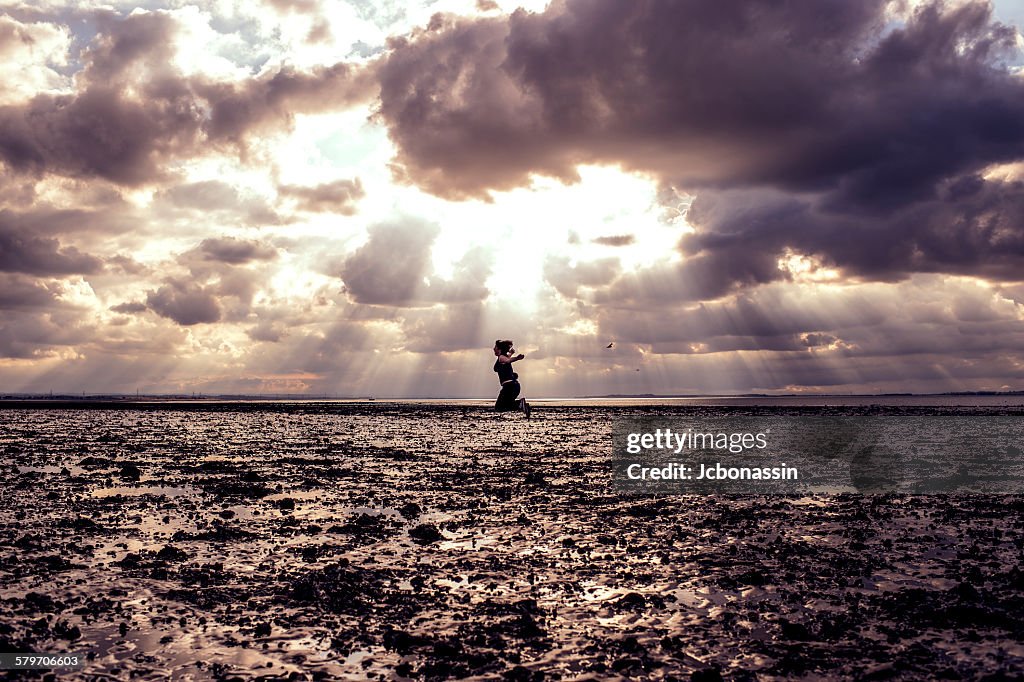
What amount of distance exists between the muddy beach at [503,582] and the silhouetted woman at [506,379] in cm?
355

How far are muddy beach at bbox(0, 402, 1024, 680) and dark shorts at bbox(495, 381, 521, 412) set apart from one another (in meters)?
3.51

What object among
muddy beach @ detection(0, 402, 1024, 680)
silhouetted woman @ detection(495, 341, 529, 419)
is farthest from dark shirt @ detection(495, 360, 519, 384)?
muddy beach @ detection(0, 402, 1024, 680)

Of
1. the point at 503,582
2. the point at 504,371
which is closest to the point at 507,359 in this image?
the point at 504,371

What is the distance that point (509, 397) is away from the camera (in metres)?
14.2

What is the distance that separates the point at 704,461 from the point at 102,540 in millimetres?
30858

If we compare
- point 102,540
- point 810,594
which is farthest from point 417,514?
point 810,594

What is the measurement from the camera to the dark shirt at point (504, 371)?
14.3m

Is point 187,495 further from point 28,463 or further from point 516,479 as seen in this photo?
point 28,463

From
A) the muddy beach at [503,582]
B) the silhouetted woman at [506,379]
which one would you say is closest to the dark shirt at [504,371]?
the silhouetted woman at [506,379]

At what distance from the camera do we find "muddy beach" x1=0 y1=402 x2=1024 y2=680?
10891 millimetres

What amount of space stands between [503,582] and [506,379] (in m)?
4.10

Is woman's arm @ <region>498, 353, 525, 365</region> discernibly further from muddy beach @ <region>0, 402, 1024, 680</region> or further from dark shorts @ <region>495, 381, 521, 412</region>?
muddy beach @ <region>0, 402, 1024, 680</region>

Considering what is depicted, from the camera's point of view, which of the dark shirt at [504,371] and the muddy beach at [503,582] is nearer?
the muddy beach at [503,582]

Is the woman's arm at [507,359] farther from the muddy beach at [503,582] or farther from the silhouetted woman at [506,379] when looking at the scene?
the muddy beach at [503,582]
